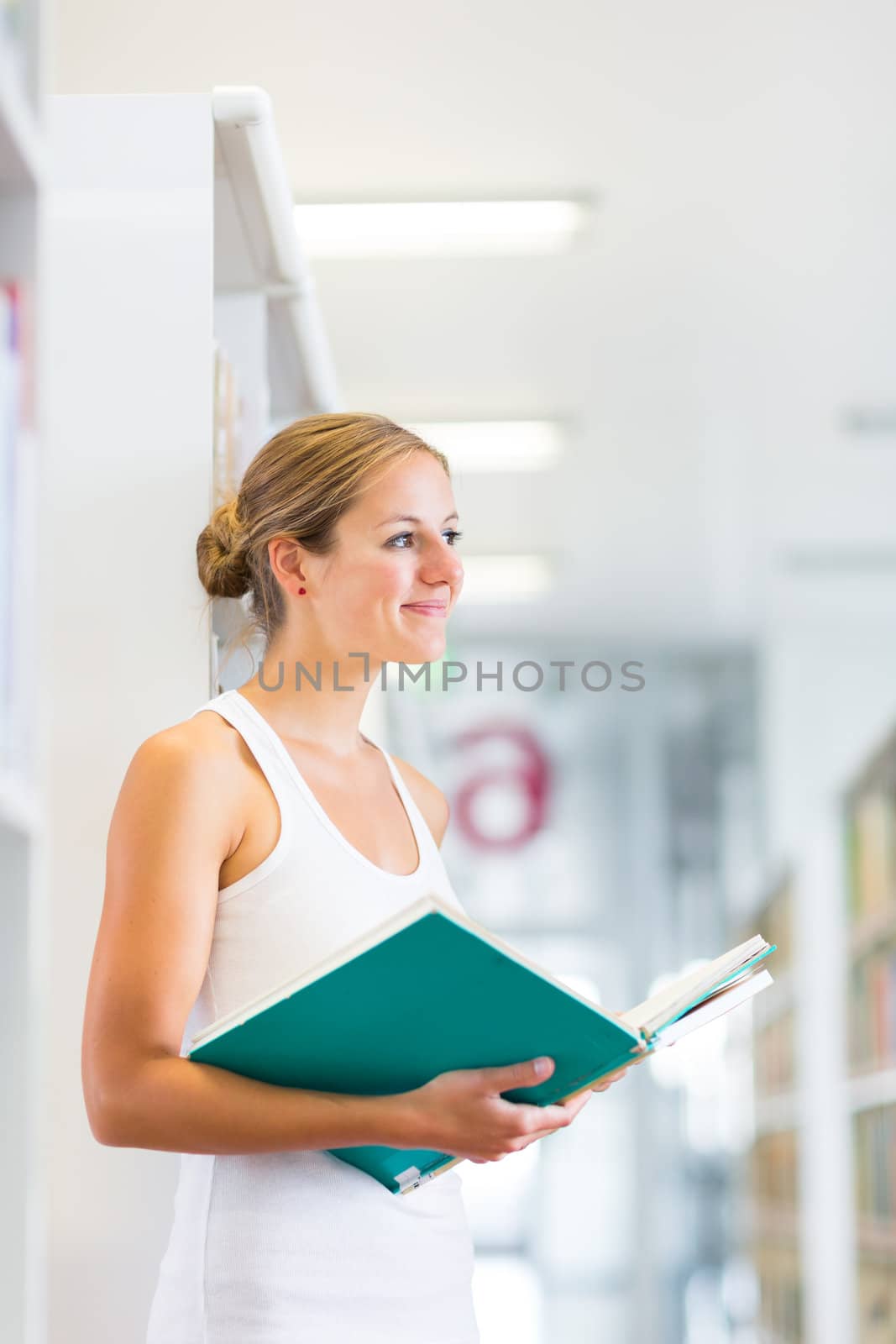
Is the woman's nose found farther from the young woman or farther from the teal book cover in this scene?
the teal book cover

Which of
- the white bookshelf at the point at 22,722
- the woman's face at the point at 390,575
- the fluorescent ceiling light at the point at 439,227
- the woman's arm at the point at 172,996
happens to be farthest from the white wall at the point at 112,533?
the fluorescent ceiling light at the point at 439,227

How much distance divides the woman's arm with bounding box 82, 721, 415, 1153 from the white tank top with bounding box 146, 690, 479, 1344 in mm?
59

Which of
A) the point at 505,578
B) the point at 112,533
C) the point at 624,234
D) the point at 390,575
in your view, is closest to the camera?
the point at 390,575

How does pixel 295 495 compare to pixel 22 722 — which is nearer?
pixel 22 722

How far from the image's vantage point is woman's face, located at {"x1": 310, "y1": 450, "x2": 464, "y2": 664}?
139cm

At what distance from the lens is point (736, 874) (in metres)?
7.45

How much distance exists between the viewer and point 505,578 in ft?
21.9

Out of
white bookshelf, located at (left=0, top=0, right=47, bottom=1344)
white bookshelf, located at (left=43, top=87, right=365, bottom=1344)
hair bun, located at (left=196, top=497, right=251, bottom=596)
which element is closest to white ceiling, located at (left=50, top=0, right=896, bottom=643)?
white bookshelf, located at (left=43, top=87, right=365, bottom=1344)

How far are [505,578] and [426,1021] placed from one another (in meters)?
5.70

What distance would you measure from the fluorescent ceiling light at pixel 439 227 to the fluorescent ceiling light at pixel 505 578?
2.41 metres

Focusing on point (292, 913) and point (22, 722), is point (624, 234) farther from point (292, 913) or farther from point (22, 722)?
point (22, 722)

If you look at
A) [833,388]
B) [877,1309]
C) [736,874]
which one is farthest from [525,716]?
[877,1309]

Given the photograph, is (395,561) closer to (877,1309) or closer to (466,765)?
(877,1309)

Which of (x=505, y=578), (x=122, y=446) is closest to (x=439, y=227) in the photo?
(x=122, y=446)
